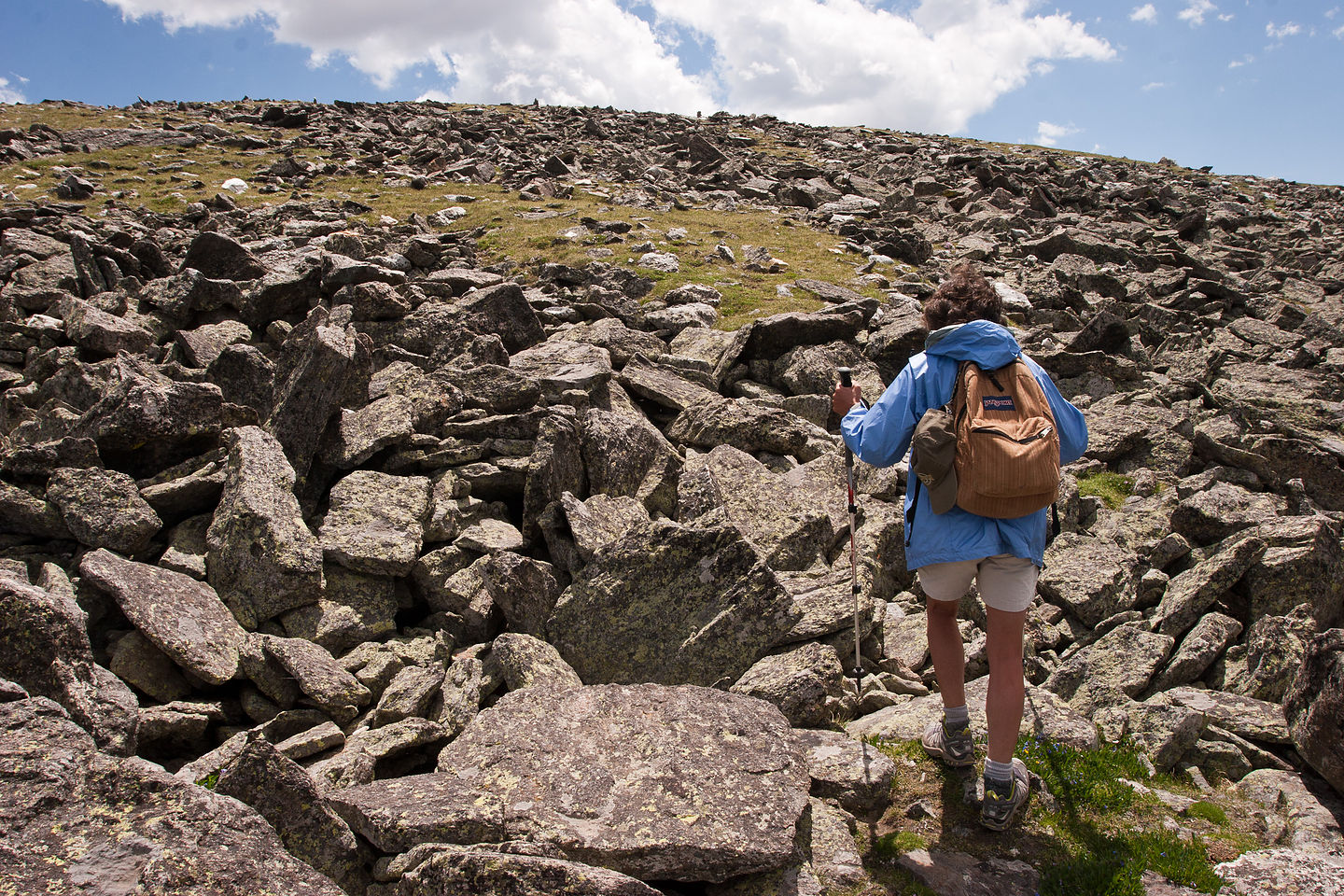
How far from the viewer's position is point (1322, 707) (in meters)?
7.74

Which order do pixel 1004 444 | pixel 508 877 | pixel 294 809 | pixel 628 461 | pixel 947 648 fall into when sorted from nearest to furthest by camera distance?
1. pixel 508 877
2. pixel 294 809
3. pixel 1004 444
4. pixel 947 648
5. pixel 628 461

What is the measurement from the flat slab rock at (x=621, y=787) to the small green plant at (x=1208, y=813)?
4.24 metres

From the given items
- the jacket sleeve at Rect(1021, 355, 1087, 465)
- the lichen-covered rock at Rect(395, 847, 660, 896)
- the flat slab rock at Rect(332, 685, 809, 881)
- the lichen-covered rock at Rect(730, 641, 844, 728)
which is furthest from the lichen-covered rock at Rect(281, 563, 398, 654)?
the jacket sleeve at Rect(1021, 355, 1087, 465)

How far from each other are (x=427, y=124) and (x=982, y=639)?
6630 cm

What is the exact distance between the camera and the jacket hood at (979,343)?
6.49 m

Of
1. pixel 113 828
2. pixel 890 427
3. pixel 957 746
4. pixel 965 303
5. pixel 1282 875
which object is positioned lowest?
pixel 1282 875

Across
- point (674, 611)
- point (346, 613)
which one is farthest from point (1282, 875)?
point (346, 613)

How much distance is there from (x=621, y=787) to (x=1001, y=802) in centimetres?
358

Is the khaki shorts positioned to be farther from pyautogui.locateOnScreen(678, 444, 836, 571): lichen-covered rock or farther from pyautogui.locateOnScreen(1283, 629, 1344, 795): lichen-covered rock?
pyautogui.locateOnScreen(678, 444, 836, 571): lichen-covered rock

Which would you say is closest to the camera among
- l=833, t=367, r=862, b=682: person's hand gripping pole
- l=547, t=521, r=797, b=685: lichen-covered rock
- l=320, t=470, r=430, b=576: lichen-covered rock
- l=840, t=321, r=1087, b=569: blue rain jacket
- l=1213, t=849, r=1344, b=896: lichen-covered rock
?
l=1213, t=849, r=1344, b=896: lichen-covered rock

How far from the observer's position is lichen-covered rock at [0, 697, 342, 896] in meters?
4.48

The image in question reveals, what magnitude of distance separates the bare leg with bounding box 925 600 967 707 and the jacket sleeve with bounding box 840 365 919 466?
1.61 m

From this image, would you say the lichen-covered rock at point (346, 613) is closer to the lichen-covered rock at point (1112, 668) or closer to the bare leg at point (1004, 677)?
the bare leg at point (1004, 677)

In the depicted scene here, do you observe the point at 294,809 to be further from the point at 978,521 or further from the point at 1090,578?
the point at 1090,578
